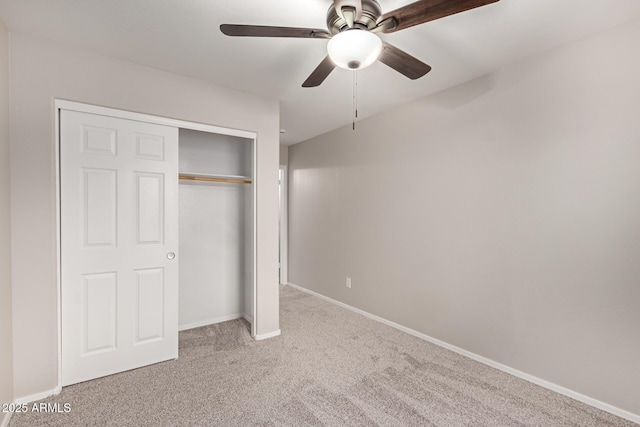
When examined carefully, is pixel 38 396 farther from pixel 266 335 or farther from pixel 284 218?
pixel 284 218

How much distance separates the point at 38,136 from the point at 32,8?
78 centimetres

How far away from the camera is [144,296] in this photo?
2.61 meters

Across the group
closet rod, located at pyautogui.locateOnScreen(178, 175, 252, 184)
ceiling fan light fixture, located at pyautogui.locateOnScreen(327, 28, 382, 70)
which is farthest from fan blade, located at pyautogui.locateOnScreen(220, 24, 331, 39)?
closet rod, located at pyautogui.locateOnScreen(178, 175, 252, 184)

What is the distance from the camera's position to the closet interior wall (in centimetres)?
350

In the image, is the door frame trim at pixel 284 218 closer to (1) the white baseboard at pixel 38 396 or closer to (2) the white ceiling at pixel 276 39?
(2) the white ceiling at pixel 276 39

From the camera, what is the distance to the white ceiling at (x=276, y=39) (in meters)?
1.83

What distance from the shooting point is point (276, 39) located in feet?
7.07

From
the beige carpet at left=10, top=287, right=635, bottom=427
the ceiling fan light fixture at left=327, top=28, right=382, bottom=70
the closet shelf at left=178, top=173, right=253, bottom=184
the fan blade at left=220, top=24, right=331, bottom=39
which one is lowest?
the beige carpet at left=10, top=287, right=635, bottom=427

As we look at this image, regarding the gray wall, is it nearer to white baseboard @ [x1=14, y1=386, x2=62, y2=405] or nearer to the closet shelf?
the closet shelf

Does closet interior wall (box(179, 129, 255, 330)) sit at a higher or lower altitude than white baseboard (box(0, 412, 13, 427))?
higher

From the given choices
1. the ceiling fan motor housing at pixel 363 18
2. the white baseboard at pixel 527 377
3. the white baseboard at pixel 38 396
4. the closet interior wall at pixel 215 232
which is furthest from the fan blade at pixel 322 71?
the white baseboard at pixel 38 396

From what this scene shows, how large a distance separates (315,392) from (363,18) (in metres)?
2.38

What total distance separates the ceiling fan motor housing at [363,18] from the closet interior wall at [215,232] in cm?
189

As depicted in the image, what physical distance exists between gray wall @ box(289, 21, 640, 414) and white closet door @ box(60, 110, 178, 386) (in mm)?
2258
